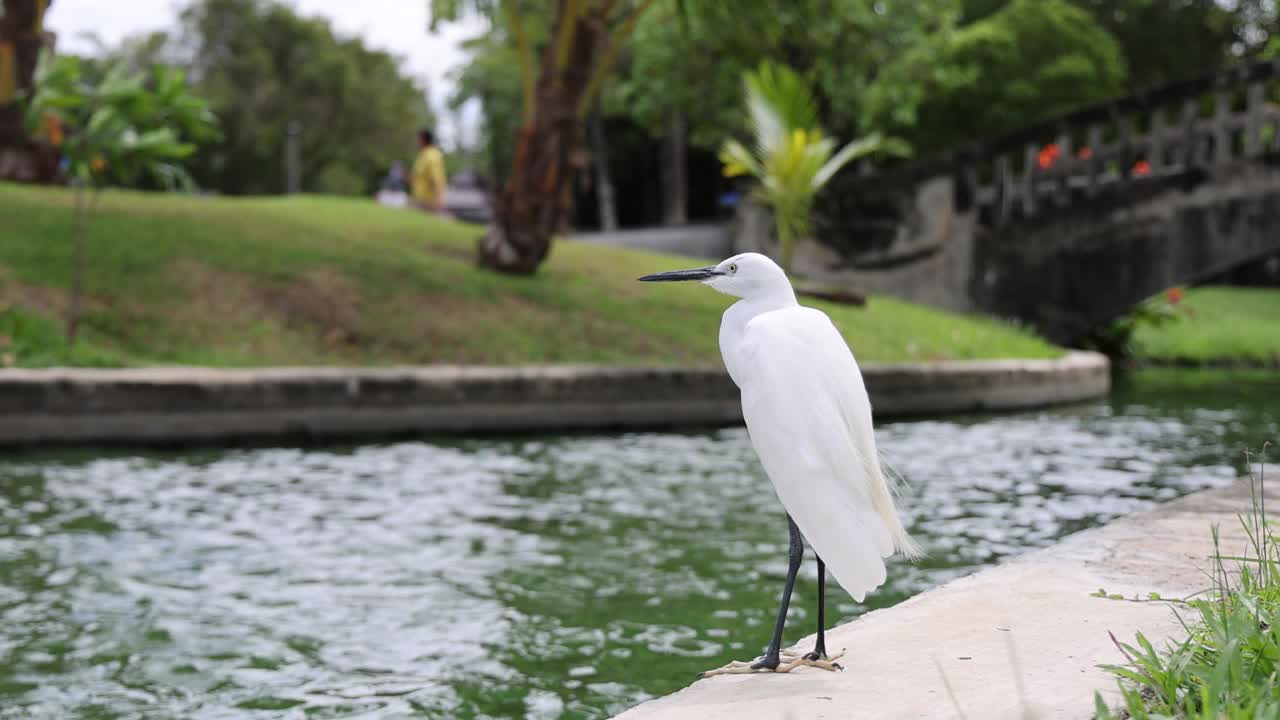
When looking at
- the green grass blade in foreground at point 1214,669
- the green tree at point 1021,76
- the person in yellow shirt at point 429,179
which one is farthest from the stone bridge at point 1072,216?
the green tree at point 1021,76

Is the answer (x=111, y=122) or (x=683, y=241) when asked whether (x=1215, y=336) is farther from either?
(x=111, y=122)

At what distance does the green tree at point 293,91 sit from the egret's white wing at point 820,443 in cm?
4301

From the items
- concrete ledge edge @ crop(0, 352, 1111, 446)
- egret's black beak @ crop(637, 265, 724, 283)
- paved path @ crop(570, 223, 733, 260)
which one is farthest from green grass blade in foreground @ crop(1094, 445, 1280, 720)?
paved path @ crop(570, 223, 733, 260)

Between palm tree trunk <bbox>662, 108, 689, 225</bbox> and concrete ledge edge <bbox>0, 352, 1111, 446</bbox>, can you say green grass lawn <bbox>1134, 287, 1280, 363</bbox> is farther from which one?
palm tree trunk <bbox>662, 108, 689, 225</bbox>

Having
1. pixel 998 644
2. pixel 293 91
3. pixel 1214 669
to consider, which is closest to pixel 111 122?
pixel 998 644

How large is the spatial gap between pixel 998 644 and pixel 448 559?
3.59 metres

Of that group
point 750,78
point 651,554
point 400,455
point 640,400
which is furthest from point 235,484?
point 750,78

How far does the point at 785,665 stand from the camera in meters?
3.60

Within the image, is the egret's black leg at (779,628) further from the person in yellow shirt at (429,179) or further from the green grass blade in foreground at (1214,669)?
the person in yellow shirt at (429,179)

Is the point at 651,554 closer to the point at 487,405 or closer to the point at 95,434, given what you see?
the point at 487,405

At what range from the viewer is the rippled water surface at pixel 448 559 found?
4824mm

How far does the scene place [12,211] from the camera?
1494 centimetres

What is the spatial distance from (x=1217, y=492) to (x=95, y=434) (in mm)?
7400

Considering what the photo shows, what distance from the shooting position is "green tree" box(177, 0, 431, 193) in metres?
45.4
